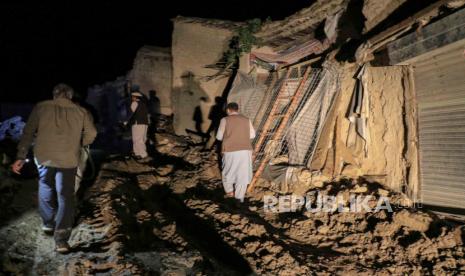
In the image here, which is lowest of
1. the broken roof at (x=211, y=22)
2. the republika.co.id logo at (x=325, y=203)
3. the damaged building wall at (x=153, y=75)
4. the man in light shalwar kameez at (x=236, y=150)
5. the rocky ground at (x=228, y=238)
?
the rocky ground at (x=228, y=238)

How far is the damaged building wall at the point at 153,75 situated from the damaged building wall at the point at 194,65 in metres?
1.87

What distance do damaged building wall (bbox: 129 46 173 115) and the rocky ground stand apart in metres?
5.99

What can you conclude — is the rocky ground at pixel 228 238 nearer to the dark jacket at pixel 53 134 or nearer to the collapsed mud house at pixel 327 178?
the collapsed mud house at pixel 327 178

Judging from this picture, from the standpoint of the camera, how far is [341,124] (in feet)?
20.0

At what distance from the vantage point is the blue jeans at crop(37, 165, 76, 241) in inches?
147

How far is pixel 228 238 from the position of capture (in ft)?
14.1

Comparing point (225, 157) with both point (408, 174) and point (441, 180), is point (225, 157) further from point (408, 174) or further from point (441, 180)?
point (441, 180)

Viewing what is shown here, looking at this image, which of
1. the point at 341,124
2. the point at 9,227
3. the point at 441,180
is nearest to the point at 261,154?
the point at 341,124

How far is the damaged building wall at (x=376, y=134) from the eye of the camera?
17.5 ft

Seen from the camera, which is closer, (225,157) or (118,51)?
(225,157)

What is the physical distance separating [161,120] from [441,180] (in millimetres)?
7971

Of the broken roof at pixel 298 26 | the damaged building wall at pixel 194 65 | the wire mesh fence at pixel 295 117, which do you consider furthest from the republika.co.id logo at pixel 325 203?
the damaged building wall at pixel 194 65

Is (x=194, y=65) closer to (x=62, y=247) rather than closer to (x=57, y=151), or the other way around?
(x=57, y=151)

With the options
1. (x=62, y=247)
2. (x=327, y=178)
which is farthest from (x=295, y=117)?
(x=62, y=247)
